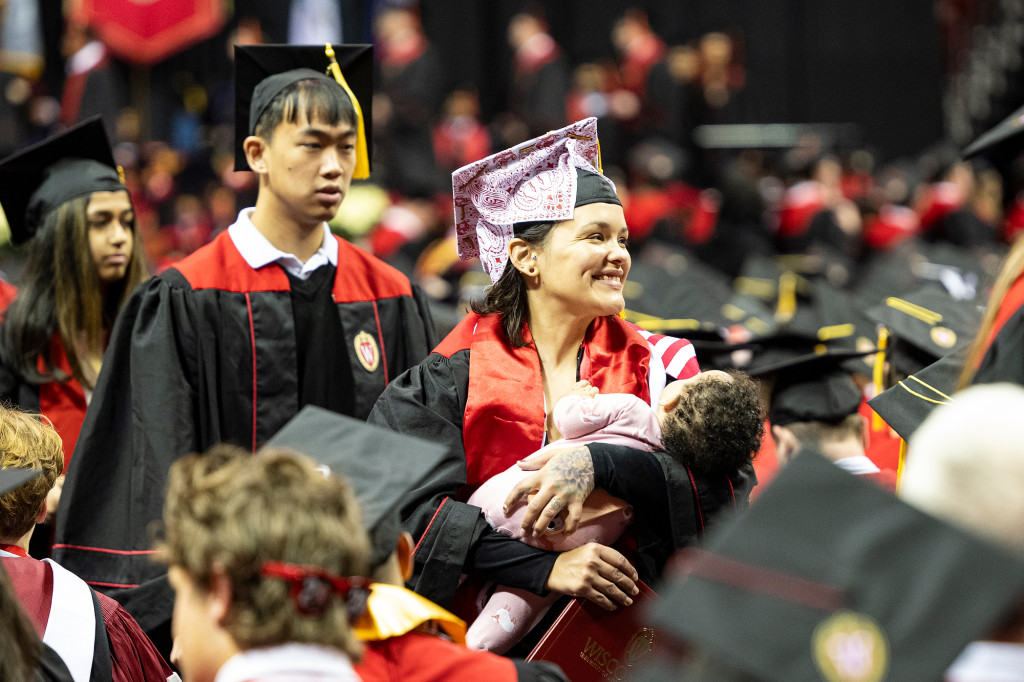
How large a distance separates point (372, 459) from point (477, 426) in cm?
77

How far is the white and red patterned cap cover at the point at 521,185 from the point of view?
2715mm

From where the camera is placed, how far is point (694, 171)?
1227 centimetres

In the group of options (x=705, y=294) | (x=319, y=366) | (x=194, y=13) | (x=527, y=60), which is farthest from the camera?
(x=194, y=13)

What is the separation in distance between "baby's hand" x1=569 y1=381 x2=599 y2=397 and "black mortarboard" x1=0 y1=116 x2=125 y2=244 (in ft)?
6.80

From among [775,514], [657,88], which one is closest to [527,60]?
[657,88]

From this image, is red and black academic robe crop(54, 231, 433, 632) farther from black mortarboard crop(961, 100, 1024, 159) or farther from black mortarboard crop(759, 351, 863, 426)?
black mortarboard crop(961, 100, 1024, 159)

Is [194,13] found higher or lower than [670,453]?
higher

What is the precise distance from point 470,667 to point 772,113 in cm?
1554

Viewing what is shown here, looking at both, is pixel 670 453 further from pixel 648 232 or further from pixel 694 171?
pixel 694 171

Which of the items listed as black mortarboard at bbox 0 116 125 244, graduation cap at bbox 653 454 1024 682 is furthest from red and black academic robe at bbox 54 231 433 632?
graduation cap at bbox 653 454 1024 682

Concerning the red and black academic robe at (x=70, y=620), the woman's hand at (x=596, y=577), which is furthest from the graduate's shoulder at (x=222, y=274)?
the woman's hand at (x=596, y=577)

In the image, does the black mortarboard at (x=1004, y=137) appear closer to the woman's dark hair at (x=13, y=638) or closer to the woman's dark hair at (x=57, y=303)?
the woman's dark hair at (x=13, y=638)

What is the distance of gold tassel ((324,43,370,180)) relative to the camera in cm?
342

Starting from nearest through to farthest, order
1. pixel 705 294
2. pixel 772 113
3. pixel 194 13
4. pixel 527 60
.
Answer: pixel 705 294 → pixel 527 60 → pixel 194 13 → pixel 772 113
